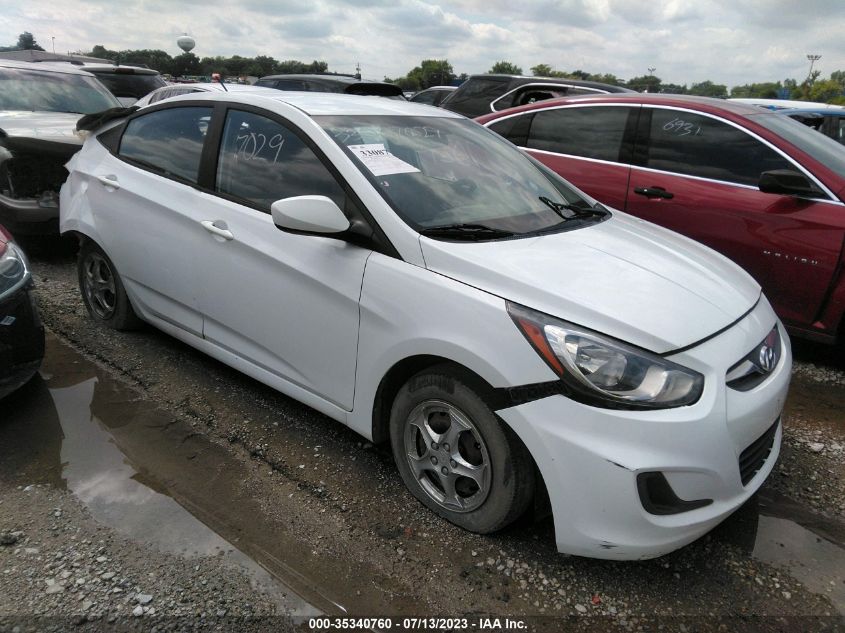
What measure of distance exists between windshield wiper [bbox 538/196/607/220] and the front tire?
1.17 meters

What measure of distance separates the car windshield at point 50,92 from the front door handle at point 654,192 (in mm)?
5719

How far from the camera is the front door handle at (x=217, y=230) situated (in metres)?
3.06

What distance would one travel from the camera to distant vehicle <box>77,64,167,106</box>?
1042cm

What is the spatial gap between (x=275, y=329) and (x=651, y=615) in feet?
6.34

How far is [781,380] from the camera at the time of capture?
247 centimetres

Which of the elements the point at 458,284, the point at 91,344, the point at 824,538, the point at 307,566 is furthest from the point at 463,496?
the point at 91,344

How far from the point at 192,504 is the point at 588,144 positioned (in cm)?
389

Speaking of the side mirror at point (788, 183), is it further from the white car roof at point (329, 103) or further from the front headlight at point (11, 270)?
the front headlight at point (11, 270)

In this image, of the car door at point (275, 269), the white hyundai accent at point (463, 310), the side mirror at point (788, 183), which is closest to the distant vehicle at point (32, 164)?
the white hyundai accent at point (463, 310)

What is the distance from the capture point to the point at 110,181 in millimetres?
3801

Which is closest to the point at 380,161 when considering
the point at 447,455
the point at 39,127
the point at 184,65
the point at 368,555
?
the point at 447,455

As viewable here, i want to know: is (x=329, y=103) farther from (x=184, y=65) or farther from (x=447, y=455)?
(x=184, y=65)

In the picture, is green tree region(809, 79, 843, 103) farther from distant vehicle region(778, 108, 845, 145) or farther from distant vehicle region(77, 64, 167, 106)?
distant vehicle region(77, 64, 167, 106)

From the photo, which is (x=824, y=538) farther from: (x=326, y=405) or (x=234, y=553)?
(x=234, y=553)
